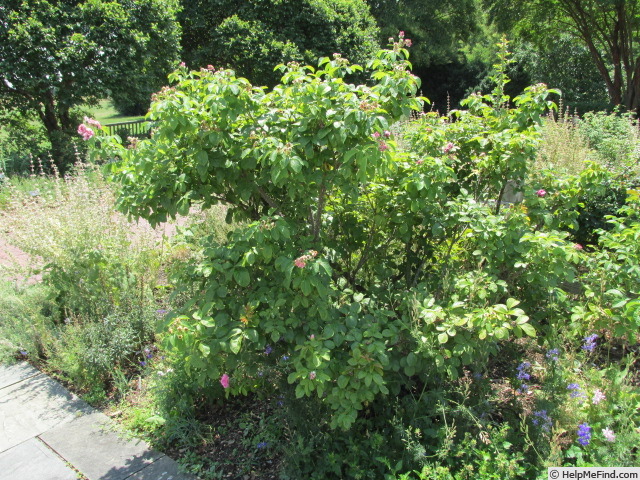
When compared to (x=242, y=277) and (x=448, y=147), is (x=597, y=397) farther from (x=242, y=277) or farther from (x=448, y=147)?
(x=242, y=277)

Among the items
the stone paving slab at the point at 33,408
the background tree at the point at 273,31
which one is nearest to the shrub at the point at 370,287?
the stone paving slab at the point at 33,408

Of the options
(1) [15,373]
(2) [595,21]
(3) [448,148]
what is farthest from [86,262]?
(2) [595,21]

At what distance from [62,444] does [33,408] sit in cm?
53

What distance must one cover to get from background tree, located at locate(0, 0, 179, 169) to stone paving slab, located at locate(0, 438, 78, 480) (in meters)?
8.60

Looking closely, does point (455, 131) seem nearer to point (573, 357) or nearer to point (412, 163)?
point (412, 163)

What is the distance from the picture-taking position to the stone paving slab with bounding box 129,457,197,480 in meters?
2.30

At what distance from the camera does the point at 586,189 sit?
2.69 metres

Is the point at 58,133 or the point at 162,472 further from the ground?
the point at 58,133

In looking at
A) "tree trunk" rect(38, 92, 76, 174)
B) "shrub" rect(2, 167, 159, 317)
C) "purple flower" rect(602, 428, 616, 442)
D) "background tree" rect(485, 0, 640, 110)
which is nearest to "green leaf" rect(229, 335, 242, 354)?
"purple flower" rect(602, 428, 616, 442)

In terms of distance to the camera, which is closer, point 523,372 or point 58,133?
point 523,372

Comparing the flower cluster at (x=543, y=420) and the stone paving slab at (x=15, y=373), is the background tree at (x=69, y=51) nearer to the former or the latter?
the stone paving slab at (x=15, y=373)

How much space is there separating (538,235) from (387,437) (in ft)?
4.18

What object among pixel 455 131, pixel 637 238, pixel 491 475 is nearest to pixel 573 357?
pixel 637 238

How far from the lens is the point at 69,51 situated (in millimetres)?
8867
